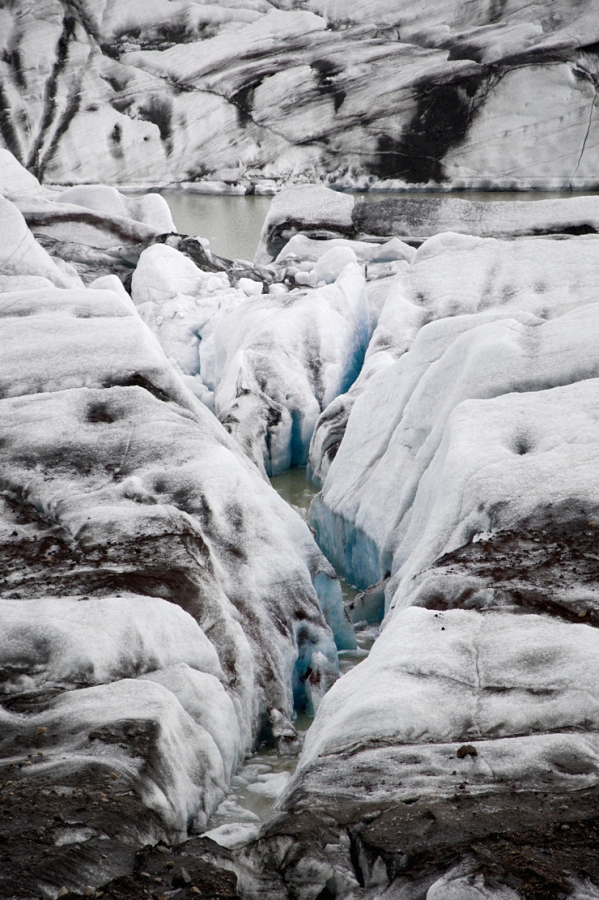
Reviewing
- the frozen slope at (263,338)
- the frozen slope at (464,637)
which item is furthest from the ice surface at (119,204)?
the frozen slope at (464,637)

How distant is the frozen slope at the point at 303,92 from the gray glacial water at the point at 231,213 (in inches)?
37.4

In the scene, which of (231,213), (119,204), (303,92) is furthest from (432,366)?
(303,92)

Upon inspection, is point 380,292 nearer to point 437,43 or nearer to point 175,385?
point 175,385

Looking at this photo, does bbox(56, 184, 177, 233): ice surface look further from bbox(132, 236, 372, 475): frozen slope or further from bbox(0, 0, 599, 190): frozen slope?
bbox(0, 0, 599, 190): frozen slope

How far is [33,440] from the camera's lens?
18.8 feet

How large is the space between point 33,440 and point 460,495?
2.87m

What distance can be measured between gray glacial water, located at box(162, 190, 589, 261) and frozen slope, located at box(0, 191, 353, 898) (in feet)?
46.8

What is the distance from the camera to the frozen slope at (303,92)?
31984mm

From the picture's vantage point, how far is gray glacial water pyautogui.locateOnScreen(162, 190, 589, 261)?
882 inches

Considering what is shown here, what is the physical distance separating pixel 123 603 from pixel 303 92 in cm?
3458

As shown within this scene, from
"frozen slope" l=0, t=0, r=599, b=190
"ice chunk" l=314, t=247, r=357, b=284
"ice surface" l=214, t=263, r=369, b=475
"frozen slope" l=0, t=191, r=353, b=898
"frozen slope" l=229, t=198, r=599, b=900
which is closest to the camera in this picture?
"frozen slope" l=229, t=198, r=599, b=900

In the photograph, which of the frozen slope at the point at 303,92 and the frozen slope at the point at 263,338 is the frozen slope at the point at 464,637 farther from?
the frozen slope at the point at 303,92

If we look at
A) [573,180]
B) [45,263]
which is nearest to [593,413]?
[45,263]

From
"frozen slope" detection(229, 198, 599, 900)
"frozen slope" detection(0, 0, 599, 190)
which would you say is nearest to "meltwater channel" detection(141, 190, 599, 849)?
"frozen slope" detection(229, 198, 599, 900)
